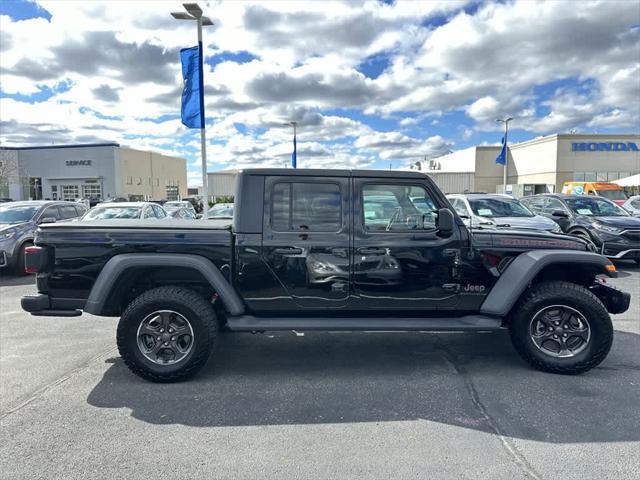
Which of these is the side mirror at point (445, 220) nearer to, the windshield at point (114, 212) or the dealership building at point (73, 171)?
the windshield at point (114, 212)

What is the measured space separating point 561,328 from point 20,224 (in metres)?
10.2

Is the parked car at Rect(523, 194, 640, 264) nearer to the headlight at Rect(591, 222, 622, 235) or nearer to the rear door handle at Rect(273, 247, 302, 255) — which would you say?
the headlight at Rect(591, 222, 622, 235)

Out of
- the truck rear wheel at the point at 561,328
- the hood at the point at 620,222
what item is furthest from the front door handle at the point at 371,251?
the hood at the point at 620,222

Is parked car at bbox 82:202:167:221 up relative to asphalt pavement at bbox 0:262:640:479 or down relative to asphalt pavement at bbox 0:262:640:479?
up

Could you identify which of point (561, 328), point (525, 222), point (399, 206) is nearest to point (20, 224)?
point (399, 206)

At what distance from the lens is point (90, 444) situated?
9.65 feet

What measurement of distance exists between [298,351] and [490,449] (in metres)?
2.30

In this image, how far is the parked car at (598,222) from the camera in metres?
9.24

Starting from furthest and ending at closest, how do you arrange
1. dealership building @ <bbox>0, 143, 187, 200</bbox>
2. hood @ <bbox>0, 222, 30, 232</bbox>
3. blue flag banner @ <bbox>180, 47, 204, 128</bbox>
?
dealership building @ <bbox>0, 143, 187, 200</bbox>, blue flag banner @ <bbox>180, 47, 204, 128</bbox>, hood @ <bbox>0, 222, 30, 232</bbox>

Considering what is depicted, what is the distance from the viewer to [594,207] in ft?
35.6

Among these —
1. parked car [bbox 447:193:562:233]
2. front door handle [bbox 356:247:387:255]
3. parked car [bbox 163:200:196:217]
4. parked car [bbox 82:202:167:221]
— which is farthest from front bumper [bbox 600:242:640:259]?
parked car [bbox 163:200:196:217]

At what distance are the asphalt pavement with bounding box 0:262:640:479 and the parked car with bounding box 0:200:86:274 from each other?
16.1 feet

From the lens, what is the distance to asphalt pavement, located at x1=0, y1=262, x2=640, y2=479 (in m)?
2.71

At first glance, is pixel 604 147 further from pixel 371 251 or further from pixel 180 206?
pixel 371 251
